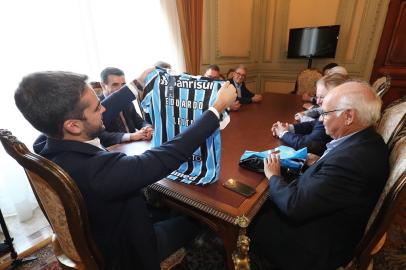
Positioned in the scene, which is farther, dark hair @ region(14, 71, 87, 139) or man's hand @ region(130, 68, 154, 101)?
man's hand @ region(130, 68, 154, 101)

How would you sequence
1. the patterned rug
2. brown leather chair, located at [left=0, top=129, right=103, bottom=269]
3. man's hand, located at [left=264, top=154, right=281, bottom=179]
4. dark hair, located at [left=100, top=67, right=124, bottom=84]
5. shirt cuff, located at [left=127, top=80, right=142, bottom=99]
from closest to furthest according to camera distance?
brown leather chair, located at [left=0, top=129, right=103, bottom=269]
man's hand, located at [left=264, top=154, right=281, bottom=179]
shirt cuff, located at [left=127, top=80, right=142, bottom=99]
the patterned rug
dark hair, located at [left=100, top=67, right=124, bottom=84]

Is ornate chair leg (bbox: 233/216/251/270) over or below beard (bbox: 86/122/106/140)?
below

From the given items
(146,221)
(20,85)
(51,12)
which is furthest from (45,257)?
(51,12)

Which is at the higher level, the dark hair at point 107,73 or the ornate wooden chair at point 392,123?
the dark hair at point 107,73

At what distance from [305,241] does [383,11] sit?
448cm

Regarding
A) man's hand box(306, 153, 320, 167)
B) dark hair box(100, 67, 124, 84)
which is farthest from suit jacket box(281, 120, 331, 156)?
dark hair box(100, 67, 124, 84)

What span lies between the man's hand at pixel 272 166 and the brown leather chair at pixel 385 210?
0.38 m

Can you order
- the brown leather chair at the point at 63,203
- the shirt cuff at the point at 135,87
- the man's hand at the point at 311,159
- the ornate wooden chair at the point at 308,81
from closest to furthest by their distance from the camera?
the brown leather chair at the point at 63,203, the shirt cuff at the point at 135,87, the man's hand at the point at 311,159, the ornate wooden chair at the point at 308,81

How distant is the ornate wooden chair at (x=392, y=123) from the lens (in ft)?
3.53

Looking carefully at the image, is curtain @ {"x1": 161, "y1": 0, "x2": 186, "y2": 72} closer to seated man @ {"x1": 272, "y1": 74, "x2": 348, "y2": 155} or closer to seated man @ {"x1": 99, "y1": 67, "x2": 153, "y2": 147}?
seated man @ {"x1": 99, "y1": 67, "x2": 153, "y2": 147}

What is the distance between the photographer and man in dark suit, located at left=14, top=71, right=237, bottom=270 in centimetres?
69

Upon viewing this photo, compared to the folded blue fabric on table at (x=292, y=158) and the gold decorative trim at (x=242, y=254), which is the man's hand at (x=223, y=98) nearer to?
the folded blue fabric on table at (x=292, y=158)

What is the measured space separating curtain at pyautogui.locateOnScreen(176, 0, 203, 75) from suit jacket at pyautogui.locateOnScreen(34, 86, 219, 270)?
2.69 m

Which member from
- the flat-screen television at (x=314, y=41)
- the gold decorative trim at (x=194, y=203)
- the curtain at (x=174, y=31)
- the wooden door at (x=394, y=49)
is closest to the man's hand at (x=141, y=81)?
the gold decorative trim at (x=194, y=203)
